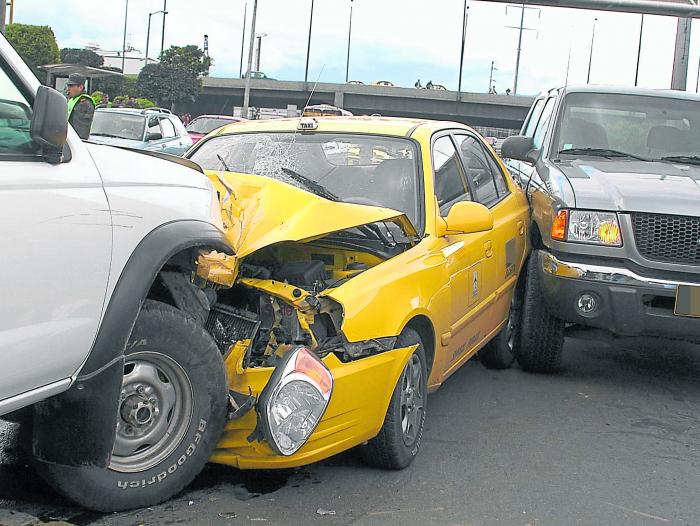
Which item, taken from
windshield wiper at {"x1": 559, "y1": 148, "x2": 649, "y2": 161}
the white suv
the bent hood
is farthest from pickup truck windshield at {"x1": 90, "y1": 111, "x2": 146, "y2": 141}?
the white suv

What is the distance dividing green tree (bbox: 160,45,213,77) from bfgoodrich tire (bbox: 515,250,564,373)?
2062 inches

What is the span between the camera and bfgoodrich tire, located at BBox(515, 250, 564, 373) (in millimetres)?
6195

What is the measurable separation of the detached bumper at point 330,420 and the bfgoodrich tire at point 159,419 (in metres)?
0.13

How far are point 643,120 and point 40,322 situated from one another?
559 centimetres

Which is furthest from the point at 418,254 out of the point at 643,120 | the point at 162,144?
the point at 162,144

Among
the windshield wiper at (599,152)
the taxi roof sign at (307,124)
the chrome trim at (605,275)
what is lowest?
the chrome trim at (605,275)

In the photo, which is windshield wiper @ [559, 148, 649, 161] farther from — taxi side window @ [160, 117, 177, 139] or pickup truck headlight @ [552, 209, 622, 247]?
taxi side window @ [160, 117, 177, 139]

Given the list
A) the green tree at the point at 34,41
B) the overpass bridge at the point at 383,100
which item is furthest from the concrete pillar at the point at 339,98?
the green tree at the point at 34,41

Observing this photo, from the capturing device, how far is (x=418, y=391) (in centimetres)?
436

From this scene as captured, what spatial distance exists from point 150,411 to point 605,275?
324 centimetres

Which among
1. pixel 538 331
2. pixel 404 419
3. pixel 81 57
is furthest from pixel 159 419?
pixel 81 57

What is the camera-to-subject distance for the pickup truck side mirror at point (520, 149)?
23.5ft

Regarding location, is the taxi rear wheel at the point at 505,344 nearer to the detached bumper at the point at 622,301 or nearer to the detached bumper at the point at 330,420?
the detached bumper at the point at 622,301

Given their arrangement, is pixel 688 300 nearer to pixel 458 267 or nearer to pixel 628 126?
pixel 458 267
